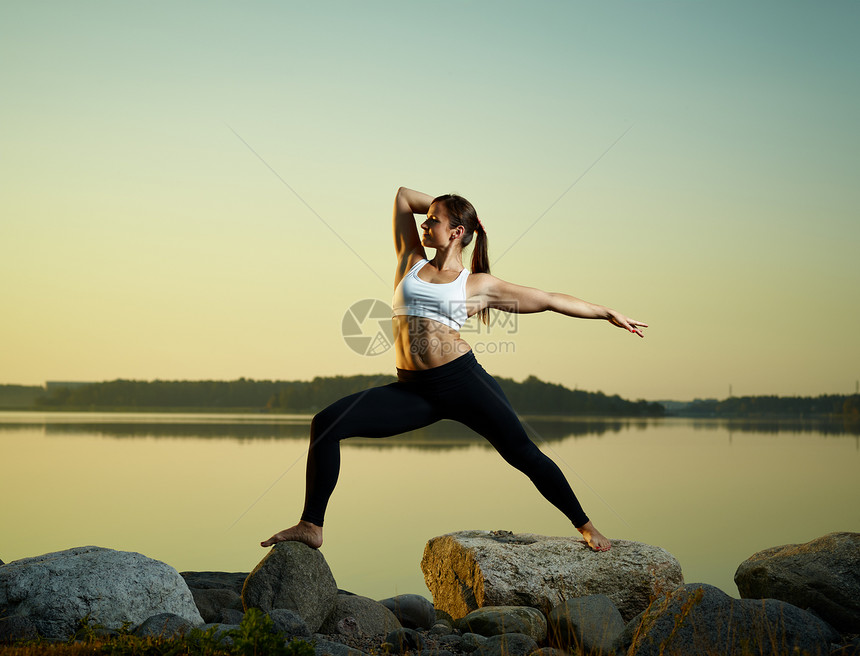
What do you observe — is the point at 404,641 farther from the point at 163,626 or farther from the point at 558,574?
the point at 163,626

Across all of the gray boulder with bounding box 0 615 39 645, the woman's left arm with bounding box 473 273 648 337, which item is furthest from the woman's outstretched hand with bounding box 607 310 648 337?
the gray boulder with bounding box 0 615 39 645

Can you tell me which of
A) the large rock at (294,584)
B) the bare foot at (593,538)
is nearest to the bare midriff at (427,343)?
the large rock at (294,584)

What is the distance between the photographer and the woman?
535 cm

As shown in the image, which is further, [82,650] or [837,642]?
[837,642]

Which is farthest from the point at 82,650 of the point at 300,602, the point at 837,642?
the point at 837,642

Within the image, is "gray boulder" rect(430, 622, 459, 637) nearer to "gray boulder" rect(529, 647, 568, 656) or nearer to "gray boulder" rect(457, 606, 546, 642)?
"gray boulder" rect(457, 606, 546, 642)

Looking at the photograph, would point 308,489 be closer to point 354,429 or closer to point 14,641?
point 354,429

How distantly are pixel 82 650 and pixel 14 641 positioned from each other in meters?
0.57

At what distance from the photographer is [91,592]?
486 cm

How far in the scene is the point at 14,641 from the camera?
4.46m

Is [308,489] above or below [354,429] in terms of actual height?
below

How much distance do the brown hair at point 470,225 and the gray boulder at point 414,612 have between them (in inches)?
89.5

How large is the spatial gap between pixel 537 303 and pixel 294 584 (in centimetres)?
258

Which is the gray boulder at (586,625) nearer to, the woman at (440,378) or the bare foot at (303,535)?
the woman at (440,378)
